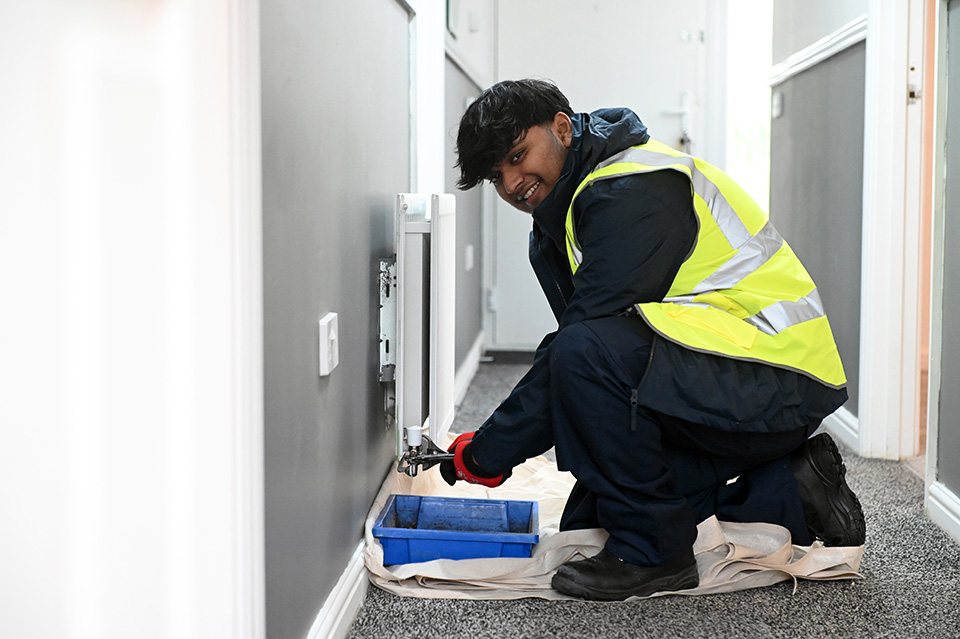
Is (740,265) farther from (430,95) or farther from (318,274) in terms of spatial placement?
(430,95)

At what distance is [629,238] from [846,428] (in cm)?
152

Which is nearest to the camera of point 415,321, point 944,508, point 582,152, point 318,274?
point 318,274

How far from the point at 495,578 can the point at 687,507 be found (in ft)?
1.16

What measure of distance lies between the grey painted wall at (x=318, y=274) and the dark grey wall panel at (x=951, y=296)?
1162 millimetres

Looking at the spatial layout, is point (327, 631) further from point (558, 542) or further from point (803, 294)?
point (803, 294)

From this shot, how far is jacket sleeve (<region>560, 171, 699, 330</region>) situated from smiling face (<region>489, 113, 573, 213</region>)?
0.38 feet

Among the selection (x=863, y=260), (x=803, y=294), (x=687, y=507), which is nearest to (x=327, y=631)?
(x=687, y=507)

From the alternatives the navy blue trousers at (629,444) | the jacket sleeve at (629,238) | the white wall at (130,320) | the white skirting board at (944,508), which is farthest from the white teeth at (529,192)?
the white skirting board at (944,508)

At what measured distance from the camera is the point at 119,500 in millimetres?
1062

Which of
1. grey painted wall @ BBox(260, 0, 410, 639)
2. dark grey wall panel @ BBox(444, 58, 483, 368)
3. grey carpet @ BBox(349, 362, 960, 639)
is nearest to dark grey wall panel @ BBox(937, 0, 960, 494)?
grey carpet @ BBox(349, 362, 960, 639)

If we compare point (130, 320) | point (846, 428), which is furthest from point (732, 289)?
point (846, 428)

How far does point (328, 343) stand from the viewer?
141cm

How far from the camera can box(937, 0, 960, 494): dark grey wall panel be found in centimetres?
201

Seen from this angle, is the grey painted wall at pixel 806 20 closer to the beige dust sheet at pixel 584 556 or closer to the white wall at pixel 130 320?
the beige dust sheet at pixel 584 556
